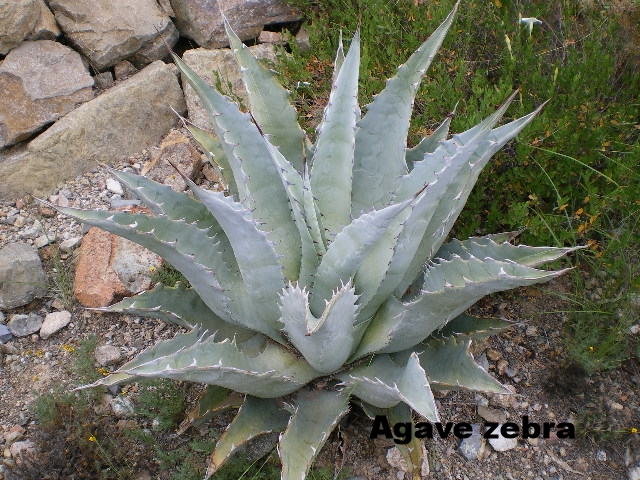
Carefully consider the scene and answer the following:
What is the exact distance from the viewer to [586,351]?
2.62 meters

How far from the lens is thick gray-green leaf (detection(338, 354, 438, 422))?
1.71 meters

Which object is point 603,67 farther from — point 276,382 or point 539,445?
point 276,382

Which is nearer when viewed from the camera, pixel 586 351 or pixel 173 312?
pixel 173 312

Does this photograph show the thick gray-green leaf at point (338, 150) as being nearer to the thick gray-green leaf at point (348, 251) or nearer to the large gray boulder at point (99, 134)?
the thick gray-green leaf at point (348, 251)

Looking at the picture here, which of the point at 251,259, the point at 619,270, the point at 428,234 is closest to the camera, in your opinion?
the point at 251,259

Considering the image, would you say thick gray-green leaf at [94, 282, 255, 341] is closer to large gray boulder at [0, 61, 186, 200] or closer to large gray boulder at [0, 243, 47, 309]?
large gray boulder at [0, 243, 47, 309]

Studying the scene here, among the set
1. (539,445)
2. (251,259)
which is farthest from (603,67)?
(251,259)

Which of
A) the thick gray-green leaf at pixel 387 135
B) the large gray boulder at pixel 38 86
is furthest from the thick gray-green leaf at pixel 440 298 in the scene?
the large gray boulder at pixel 38 86

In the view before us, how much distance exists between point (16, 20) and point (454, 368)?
325 cm

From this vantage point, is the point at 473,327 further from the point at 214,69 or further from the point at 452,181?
the point at 214,69

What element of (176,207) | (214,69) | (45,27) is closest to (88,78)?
(45,27)

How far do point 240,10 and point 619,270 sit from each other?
3.03 meters

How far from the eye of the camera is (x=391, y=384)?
2002mm

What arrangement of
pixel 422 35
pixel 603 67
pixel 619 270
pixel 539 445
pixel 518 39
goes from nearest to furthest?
1. pixel 539 445
2. pixel 619 270
3. pixel 603 67
4. pixel 518 39
5. pixel 422 35
